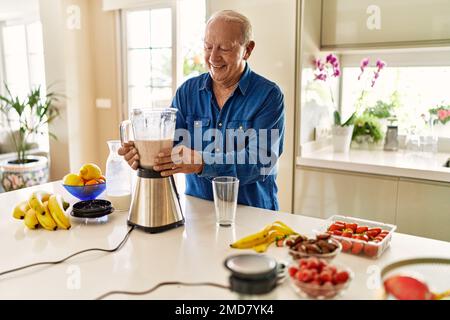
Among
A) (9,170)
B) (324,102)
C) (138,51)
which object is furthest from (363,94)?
(9,170)

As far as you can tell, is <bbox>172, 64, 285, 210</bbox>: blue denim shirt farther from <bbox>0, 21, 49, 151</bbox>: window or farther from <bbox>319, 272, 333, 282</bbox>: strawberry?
<bbox>0, 21, 49, 151</bbox>: window

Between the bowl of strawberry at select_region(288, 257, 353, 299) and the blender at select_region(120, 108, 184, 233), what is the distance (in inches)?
21.3

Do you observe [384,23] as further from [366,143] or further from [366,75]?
[366,143]

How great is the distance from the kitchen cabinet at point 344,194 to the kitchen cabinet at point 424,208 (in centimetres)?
5

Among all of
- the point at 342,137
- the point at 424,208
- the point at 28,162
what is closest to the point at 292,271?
the point at 424,208

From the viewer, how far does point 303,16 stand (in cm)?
258

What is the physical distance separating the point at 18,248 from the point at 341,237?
0.95m

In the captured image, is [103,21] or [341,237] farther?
[103,21]

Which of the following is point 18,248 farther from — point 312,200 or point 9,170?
point 9,170

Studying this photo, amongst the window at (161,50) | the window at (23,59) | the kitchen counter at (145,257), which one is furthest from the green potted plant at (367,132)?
the window at (23,59)

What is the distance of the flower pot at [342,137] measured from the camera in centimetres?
282

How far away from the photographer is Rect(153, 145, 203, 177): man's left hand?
133 centimetres

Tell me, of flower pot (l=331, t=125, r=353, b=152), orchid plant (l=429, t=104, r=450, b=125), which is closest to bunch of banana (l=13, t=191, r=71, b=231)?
flower pot (l=331, t=125, r=353, b=152)
